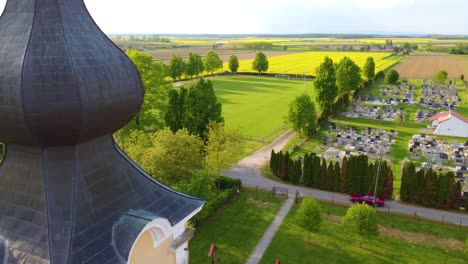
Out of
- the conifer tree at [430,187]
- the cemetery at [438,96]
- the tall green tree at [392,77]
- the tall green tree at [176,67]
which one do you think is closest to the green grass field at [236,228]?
the conifer tree at [430,187]

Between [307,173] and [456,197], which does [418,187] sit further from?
[307,173]

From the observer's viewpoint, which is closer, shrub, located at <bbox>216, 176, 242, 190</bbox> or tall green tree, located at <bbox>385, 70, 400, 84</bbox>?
shrub, located at <bbox>216, 176, 242, 190</bbox>

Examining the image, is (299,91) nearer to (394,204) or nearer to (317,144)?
(317,144)

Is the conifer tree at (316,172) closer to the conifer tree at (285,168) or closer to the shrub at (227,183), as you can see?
the conifer tree at (285,168)

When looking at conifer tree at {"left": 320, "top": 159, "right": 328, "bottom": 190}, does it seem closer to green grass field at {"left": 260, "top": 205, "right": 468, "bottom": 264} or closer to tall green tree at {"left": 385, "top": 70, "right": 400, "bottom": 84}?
green grass field at {"left": 260, "top": 205, "right": 468, "bottom": 264}

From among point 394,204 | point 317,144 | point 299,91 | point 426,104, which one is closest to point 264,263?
point 394,204

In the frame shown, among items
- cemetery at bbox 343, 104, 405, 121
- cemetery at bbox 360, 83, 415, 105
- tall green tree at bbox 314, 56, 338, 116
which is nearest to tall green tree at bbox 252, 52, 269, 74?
cemetery at bbox 360, 83, 415, 105
